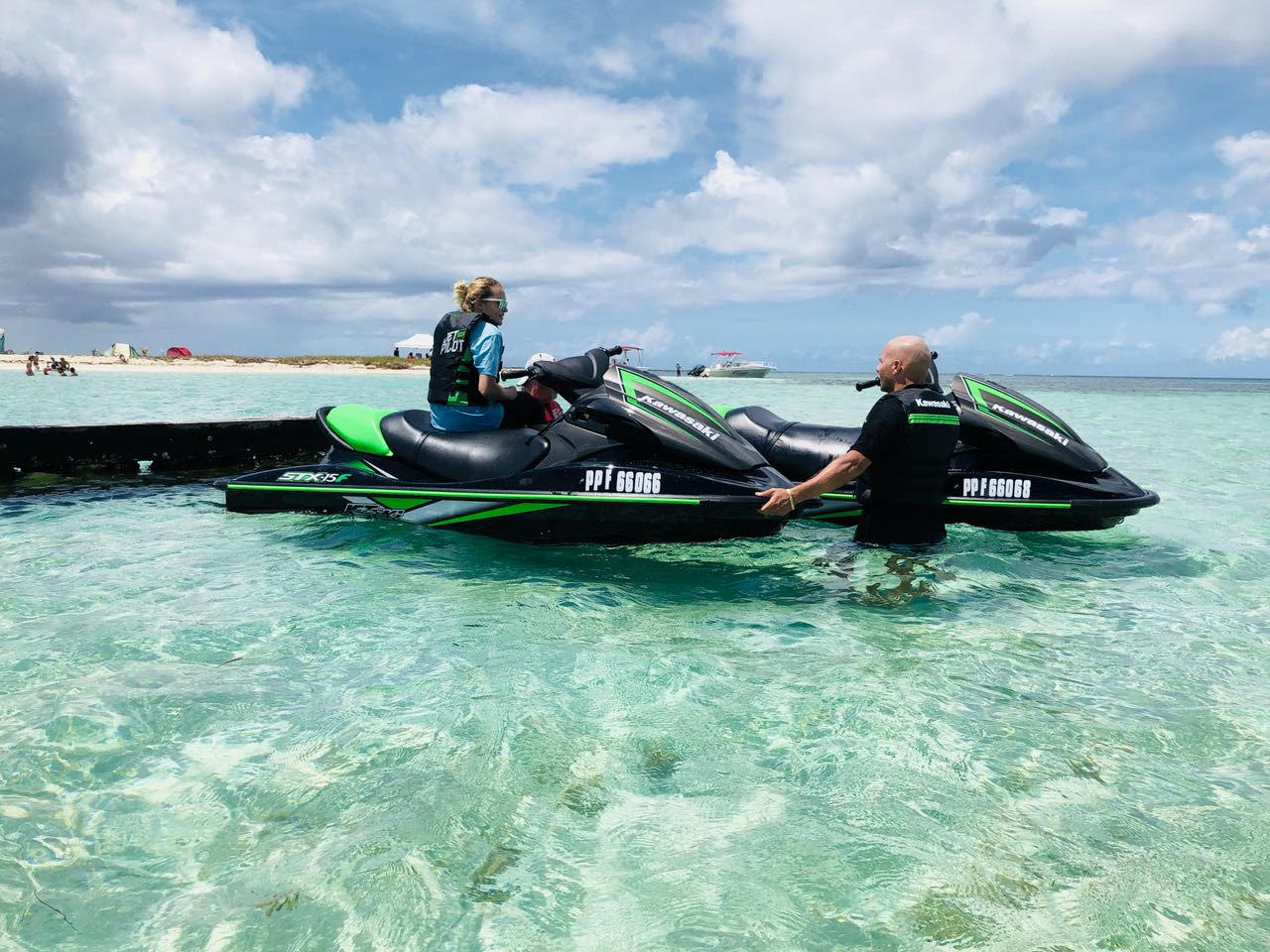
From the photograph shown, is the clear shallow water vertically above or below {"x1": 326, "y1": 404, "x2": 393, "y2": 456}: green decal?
below

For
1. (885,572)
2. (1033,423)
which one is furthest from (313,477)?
(1033,423)

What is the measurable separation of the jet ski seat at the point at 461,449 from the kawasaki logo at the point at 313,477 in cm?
38

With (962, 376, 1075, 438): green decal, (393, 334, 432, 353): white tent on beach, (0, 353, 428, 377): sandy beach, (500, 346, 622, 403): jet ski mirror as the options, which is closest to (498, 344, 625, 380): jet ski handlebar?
(500, 346, 622, 403): jet ski mirror

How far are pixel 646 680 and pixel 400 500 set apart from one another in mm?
2787

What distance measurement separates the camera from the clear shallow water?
203 cm

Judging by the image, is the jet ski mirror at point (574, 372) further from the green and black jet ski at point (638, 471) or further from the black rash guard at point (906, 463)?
the black rash guard at point (906, 463)

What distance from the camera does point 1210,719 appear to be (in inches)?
122

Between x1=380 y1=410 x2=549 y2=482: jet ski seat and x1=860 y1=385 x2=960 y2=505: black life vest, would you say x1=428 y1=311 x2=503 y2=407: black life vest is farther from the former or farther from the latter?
x1=860 y1=385 x2=960 y2=505: black life vest

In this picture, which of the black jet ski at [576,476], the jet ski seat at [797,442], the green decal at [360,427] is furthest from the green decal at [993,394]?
the green decal at [360,427]

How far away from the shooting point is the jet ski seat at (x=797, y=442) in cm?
588

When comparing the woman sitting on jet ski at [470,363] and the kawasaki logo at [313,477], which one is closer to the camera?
the woman sitting on jet ski at [470,363]

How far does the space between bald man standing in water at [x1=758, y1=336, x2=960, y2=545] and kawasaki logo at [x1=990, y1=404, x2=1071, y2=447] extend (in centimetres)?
111

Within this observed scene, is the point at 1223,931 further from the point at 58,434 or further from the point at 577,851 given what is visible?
the point at 58,434

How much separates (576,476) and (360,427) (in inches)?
73.7
